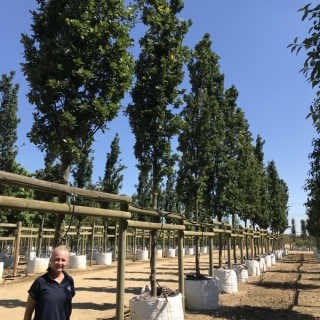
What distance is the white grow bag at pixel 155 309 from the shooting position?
5547 millimetres

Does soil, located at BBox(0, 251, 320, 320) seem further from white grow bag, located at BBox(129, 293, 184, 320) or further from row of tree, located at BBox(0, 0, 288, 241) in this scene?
row of tree, located at BBox(0, 0, 288, 241)

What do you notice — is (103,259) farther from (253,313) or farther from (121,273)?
(121,273)

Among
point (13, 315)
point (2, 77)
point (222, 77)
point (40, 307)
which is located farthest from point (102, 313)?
point (2, 77)

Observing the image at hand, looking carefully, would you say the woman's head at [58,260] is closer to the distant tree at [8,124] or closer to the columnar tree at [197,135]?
the columnar tree at [197,135]

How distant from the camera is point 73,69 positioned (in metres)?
6.98

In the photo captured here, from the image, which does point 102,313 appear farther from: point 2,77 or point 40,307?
point 2,77

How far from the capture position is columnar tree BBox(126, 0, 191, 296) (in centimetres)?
838

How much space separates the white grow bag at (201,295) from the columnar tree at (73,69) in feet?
13.2

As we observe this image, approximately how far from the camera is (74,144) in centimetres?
711

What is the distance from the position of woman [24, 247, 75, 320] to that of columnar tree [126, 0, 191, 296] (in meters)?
5.10

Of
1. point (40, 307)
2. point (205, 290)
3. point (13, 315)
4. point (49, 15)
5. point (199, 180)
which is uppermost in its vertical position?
point (49, 15)

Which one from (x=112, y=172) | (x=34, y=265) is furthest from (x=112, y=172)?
(x=34, y=265)

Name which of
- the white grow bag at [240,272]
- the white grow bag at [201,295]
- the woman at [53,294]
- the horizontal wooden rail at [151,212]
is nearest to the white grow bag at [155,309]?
the horizontal wooden rail at [151,212]

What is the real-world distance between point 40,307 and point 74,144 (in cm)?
461
